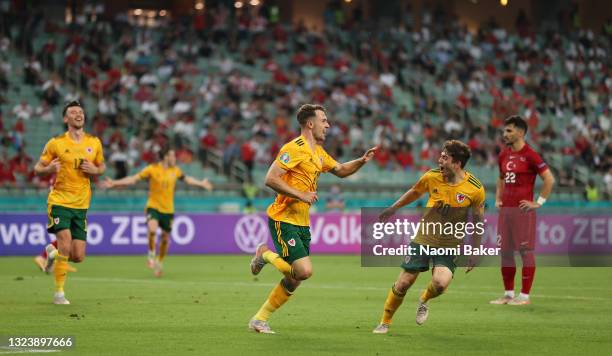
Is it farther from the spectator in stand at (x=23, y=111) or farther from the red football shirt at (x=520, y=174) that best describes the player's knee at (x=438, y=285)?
the spectator in stand at (x=23, y=111)

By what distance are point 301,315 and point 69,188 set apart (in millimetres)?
3691

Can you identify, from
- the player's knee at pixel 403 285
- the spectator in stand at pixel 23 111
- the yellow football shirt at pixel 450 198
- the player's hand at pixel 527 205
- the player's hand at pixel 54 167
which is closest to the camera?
the player's knee at pixel 403 285

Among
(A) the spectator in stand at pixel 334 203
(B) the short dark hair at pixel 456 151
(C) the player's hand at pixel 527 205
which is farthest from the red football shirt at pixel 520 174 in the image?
(A) the spectator in stand at pixel 334 203

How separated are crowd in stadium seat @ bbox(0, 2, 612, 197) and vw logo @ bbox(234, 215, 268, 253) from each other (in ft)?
13.9

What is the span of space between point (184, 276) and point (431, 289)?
32.4 feet

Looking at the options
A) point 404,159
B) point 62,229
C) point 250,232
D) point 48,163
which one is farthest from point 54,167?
point 404,159

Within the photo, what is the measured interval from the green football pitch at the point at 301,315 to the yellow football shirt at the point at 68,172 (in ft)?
4.58

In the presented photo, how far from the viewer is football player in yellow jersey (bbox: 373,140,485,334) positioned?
11711 mm

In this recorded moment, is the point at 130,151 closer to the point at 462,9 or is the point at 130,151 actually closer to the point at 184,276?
the point at 184,276

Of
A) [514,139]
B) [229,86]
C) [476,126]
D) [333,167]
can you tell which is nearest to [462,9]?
[476,126]

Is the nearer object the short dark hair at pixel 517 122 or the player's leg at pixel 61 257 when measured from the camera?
the player's leg at pixel 61 257

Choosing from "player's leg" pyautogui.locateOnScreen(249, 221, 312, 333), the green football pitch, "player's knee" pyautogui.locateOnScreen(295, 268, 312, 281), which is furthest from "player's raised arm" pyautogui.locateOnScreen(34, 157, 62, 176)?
"player's knee" pyautogui.locateOnScreen(295, 268, 312, 281)

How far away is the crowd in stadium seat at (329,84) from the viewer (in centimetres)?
3447

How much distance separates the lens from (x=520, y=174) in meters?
15.6
